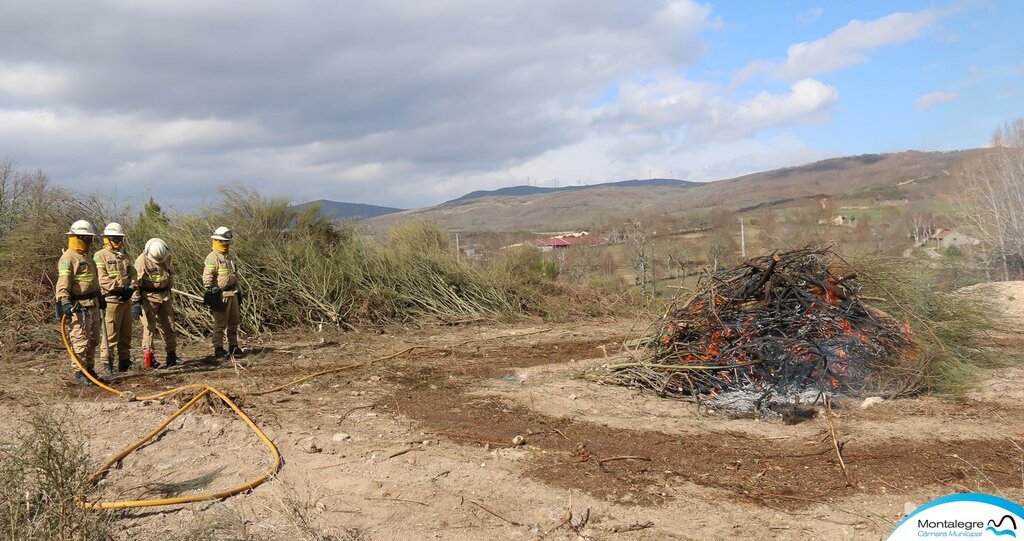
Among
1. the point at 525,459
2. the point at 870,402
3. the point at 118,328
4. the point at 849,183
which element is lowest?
the point at 870,402

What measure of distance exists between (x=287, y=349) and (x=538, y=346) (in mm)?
3852

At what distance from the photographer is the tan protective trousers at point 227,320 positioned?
29.1 ft

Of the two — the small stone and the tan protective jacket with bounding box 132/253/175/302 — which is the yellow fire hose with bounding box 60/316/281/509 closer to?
the tan protective jacket with bounding box 132/253/175/302

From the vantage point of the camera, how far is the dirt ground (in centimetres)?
389

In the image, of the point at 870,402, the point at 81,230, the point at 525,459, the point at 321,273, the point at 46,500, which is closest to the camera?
the point at 46,500

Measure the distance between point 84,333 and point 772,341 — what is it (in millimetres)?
7451

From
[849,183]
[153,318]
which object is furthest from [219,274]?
[849,183]

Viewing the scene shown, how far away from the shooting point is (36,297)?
10.5 m

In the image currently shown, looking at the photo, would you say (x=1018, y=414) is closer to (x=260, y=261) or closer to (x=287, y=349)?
(x=287, y=349)

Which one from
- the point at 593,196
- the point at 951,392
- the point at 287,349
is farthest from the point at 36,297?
the point at 593,196

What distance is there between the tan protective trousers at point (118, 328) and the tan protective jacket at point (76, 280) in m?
0.28

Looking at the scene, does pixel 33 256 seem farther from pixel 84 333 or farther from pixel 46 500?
pixel 46 500

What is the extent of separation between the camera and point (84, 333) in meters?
7.43

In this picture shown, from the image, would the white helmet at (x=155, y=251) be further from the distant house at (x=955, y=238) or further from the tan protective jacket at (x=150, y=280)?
the distant house at (x=955, y=238)
